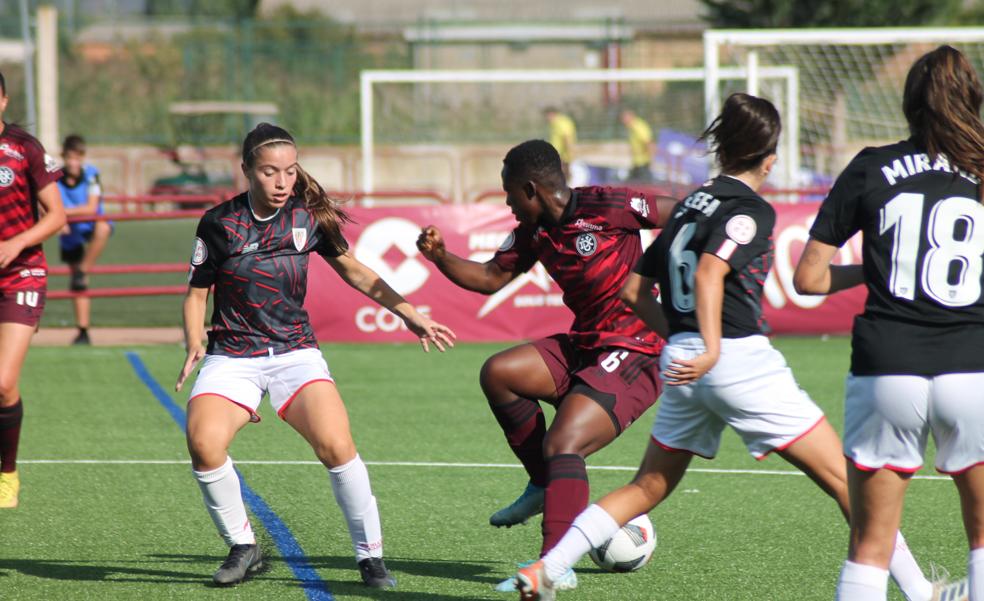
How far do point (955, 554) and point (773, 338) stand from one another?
27.0 feet

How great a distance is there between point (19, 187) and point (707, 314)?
4007mm

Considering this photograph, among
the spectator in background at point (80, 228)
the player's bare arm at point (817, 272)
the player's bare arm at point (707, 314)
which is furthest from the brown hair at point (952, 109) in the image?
the spectator in background at point (80, 228)

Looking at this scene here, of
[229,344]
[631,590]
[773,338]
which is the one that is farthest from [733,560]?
[773,338]

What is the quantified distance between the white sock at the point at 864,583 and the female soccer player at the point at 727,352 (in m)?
0.57

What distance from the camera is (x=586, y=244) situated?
5469mm

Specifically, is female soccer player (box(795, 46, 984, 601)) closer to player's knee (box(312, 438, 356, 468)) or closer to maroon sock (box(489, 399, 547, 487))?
maroon sock (box(489, 399, 547, 487))

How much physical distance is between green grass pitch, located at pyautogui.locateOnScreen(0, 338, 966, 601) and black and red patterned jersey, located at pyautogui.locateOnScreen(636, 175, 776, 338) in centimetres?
133

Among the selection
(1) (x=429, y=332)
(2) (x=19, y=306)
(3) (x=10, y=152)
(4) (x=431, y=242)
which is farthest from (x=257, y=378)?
(3) (x=10, y=152)

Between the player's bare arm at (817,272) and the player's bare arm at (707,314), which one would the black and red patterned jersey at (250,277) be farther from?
the player's bare arm at (817,272)

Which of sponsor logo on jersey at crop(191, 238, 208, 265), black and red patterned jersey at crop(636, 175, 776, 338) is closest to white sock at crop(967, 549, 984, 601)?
black and red patterned jersey at crop(636, 175, 776, 338)

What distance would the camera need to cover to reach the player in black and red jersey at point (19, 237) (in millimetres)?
6672

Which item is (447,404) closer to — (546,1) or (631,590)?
(631,590)

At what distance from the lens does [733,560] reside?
5.79m

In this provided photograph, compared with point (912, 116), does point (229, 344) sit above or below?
below
